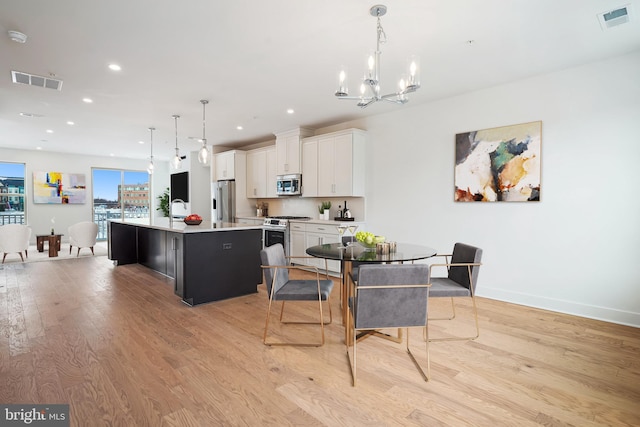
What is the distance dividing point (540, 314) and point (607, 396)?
1.63 meters

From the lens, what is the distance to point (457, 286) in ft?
9.25

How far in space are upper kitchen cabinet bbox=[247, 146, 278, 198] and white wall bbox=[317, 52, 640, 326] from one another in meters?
3.15

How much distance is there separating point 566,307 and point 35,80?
652 cm

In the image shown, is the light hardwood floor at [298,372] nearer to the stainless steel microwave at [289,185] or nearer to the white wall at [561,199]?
the white wall at [561,199]

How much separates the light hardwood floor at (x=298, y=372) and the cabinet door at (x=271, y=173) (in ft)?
11.6

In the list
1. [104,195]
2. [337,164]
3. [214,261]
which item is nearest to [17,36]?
[214,261]

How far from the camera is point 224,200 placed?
300 inches

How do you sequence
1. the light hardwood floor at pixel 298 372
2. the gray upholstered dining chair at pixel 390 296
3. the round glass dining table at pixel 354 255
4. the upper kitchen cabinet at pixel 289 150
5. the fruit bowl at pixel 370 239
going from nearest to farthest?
1. the light hardwood floor at pixel 298 372
2. the gray upholstered dining chair at pixel 390 296
3. the round glass dining table at pixel 354 255
4. the fruit bowl at pixel 370 239
5. the upper kitchen cabinet at pixel 289 150

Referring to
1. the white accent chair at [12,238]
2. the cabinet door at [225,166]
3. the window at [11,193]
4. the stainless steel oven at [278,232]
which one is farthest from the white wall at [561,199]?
the window at [11,193]

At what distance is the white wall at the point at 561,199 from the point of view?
3.26 metres

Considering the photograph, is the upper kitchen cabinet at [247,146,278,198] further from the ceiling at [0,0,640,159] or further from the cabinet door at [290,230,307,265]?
the ceiling at [0,0,640,159]

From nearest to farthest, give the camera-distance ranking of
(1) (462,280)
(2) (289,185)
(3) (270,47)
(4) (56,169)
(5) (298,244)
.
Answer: (1) (462,280) → (3) (270,47) → (5) (298,244) → (2) (289,185) → (4) (56,169)

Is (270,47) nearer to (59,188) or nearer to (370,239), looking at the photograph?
(370,239)

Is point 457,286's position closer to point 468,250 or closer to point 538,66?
point 468,250
